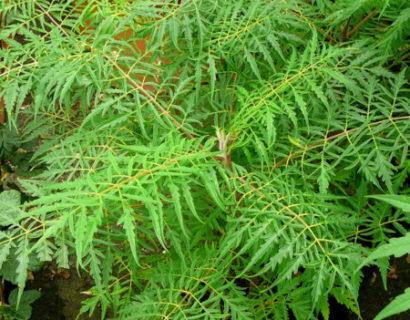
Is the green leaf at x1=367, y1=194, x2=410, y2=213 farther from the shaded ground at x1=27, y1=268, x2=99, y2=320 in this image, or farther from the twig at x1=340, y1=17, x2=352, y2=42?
the shaded ground at x1=27, y1=268, x2=99, y2=320

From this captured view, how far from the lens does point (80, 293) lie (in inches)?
95.0

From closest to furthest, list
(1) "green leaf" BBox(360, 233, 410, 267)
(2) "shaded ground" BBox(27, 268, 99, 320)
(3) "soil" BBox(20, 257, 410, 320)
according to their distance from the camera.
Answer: (1) "green leaf" BBox(360, 233, 410, 267) → (3) "soil" BBox(20, 257, 410, 320) → (2) "shaded ground" BBox(27, 268, 99, 320)

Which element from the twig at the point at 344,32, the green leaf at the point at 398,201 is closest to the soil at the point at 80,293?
the twig at the point at 344,32

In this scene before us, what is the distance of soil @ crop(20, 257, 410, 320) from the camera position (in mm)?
2008

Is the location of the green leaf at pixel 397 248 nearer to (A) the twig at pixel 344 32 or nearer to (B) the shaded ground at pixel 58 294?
(A) the twig at pixel 344 32

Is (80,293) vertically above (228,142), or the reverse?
(228,142)

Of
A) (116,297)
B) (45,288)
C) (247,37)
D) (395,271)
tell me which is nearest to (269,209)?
(247,37)

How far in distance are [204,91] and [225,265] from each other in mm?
537

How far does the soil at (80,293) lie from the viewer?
2.01 m

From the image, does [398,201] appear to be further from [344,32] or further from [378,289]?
[378,289]

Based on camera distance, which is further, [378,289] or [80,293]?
[80,293]

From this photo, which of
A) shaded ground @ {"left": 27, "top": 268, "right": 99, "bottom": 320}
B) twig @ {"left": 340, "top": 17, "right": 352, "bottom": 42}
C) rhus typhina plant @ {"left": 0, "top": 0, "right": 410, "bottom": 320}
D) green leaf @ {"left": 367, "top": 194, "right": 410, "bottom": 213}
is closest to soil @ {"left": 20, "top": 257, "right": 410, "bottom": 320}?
shaded ground @ {"left": 27, "top": 268, "right": 99, "bottom": 320}

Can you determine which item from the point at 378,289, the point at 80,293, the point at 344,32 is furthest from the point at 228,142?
the point at 80,293

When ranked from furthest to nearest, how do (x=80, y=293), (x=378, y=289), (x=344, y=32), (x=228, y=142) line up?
(x=80, y=293) → (x=378, y=289) → (x=344, y=32) → (x=228, y=142)
